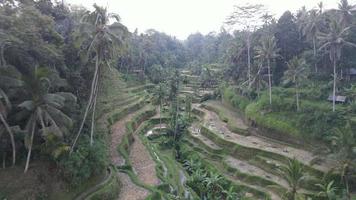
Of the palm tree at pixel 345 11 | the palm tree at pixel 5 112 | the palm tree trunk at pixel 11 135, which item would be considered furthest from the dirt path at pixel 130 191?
the palm tree at pixel 345 11

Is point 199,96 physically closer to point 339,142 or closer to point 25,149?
point 339,142

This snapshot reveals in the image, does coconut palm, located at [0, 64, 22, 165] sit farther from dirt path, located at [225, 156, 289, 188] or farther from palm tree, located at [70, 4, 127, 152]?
dirt path, located at [225, 156, 289, 188]

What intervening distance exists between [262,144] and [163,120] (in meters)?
20.4

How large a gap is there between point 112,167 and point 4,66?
13.7 metres

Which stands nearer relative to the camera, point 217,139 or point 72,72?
point 72,72

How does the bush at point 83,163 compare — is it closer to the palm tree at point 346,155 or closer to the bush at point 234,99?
the palm tree at point 346,155

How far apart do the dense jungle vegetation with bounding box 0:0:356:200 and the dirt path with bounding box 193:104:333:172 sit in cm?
21

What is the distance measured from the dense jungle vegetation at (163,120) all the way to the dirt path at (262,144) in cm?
21

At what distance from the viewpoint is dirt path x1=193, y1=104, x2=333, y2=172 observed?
33.5 metres

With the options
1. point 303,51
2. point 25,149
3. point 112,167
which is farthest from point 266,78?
point 25,149

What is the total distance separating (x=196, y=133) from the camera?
48750 millimetres

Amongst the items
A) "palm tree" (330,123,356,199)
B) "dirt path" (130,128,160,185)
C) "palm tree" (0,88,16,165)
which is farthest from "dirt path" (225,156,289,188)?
"palm tree" (0,88,16,165)

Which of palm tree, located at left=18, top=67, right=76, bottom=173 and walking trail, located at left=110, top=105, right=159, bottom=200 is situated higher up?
palm tree, located at left=18, top=67, right=76, bottom=173

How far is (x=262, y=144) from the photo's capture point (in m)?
40.2
